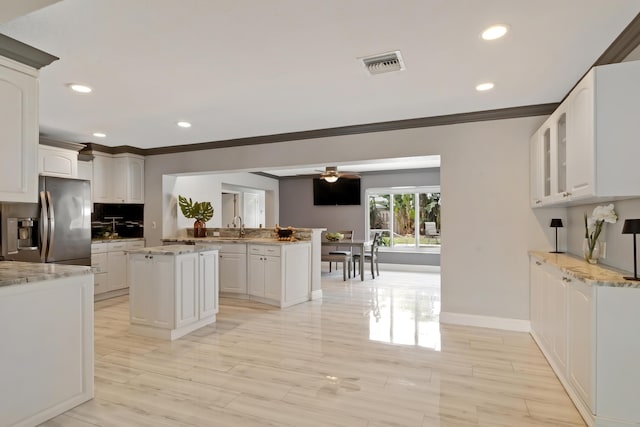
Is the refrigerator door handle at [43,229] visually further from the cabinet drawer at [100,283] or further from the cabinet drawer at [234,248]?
the cabinet drawer at [234,248]

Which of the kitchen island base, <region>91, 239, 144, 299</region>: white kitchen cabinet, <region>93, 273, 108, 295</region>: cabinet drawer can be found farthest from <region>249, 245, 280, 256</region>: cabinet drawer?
<region>93, 273, 108, 295</region>: cabinet drawer

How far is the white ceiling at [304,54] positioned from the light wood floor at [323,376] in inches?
97.1

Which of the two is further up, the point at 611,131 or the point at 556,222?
the point at 611,131

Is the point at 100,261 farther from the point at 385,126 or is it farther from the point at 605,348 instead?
the point at 605,348

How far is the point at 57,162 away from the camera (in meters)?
4.99

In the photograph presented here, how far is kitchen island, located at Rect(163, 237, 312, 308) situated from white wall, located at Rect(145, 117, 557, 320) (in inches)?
72.5

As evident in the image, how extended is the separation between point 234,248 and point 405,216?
4.83m

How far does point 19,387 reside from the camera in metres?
2.09

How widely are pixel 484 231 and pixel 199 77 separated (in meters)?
3.41

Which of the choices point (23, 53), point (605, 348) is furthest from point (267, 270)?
point (605, 348)

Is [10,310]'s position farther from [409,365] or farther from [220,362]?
[409,365]

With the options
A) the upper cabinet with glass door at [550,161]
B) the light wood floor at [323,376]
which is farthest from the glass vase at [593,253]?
the light wood floor at [323,376]

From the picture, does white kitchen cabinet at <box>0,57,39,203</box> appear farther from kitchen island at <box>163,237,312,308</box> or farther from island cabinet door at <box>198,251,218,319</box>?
kitchen island at <box>163,237,312,308</box>

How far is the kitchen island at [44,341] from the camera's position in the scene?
2.05m
